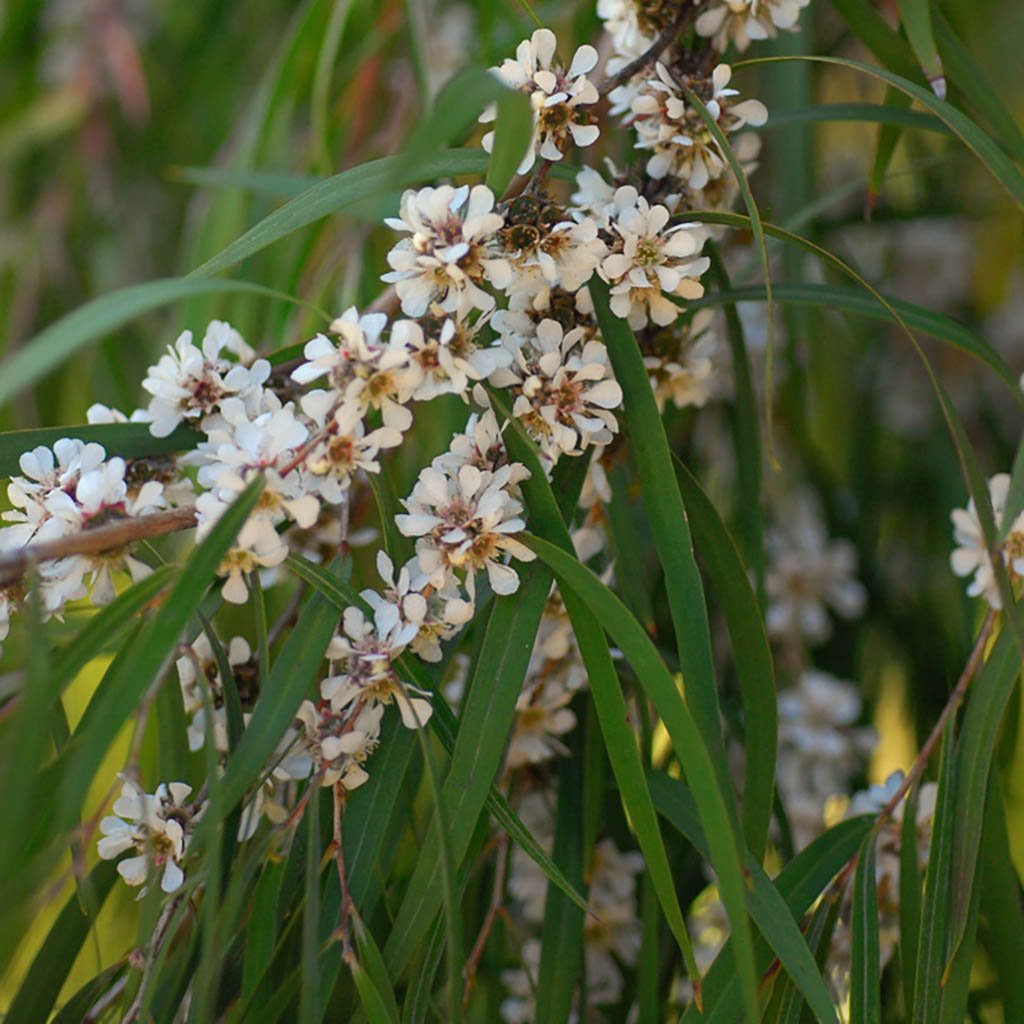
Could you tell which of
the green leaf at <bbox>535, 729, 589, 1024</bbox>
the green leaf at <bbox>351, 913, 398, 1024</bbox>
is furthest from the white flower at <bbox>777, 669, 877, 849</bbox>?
the green leaf at <bbox>351, 913, 398, 1024</bbox>

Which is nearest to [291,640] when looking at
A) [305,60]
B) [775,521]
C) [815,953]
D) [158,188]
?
[815,953]

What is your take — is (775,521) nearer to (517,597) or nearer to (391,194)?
(391,194)

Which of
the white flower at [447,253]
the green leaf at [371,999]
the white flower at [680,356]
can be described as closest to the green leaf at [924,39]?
the white flower at [680,356]

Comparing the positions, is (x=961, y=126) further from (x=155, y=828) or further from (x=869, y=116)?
(x=155, y=828)

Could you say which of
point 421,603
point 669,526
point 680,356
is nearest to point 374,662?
point 421,603

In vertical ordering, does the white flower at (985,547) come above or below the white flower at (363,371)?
above

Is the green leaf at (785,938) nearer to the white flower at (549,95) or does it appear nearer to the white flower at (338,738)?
the white flower at (338,738)

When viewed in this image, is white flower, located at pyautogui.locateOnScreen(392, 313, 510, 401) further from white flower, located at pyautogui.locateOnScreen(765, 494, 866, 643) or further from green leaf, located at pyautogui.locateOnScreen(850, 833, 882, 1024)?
white flower, located at pyautogui.locateOnScreen(765, 494, 866, 643)
